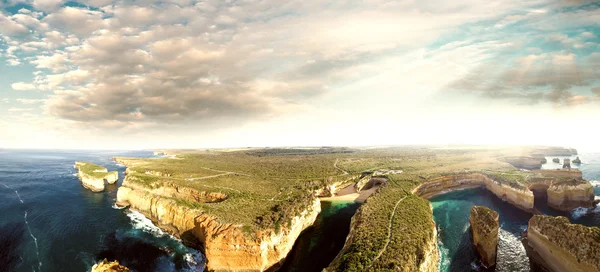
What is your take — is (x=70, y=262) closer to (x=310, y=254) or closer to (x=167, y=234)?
(x=167, y=234)

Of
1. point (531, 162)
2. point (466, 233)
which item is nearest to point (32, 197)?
point (466, 233)

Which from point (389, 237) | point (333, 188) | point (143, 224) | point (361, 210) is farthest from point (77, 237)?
point (333, 188)

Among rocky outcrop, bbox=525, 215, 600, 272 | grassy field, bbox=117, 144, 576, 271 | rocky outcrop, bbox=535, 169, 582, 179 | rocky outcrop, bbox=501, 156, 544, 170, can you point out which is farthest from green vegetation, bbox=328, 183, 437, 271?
rocky outcrop, bbox=501, 156, 544, 170

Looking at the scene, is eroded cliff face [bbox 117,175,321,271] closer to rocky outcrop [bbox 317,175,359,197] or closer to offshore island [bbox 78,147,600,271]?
offshore island [bbox 78,147,600,271]

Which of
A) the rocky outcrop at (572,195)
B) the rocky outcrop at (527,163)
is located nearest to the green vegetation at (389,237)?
the rocky outcrop at (572,195)

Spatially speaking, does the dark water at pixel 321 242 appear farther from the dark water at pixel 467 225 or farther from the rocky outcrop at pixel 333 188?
the dark water at pixel 467 225

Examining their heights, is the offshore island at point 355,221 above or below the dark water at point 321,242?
above

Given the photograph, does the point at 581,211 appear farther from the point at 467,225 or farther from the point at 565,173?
the point at 565,173
